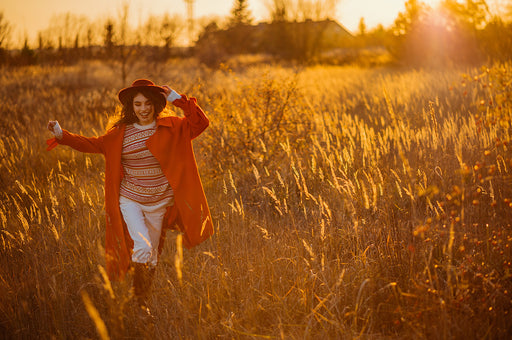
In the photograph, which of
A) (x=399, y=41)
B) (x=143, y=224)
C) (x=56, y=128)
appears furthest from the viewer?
(x=399, y=41)

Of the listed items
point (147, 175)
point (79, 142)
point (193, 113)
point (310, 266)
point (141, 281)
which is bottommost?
point (141, 281)

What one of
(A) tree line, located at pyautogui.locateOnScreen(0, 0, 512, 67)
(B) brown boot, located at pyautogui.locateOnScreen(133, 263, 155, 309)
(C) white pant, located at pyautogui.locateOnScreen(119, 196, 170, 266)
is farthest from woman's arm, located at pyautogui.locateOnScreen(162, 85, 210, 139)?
(A) tree line, located at pyautogui.locateOnScreen(0, 0, 512, 67)

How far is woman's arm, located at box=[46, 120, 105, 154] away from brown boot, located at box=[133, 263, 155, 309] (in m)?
0.86

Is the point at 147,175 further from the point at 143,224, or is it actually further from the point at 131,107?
the point at 131,107

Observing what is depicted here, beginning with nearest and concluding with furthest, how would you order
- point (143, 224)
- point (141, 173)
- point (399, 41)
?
point (143, 224) < point (141, 173) < point (399, 41)

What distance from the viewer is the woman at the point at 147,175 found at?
2.66 metres

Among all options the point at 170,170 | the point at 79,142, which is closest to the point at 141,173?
the point at 170,170

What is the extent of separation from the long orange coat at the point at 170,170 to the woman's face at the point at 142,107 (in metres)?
0.10

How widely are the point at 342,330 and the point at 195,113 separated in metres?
1.65

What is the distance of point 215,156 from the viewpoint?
4879 millimetres

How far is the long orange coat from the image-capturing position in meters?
2.67

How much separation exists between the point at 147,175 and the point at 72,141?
0.54m

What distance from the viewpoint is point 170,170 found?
2.71 m

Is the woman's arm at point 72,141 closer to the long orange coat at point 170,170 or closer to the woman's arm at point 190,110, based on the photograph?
the long orange coat at point 170,170
